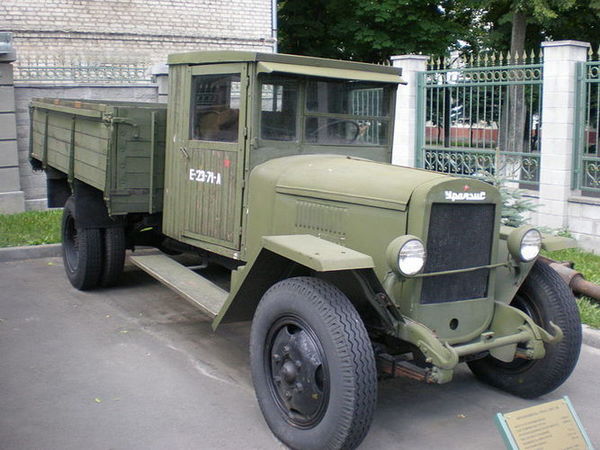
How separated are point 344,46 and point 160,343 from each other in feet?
59.9

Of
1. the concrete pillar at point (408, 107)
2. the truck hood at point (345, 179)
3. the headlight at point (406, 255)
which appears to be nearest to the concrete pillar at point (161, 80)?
the concrete pillar at point (408, 107)

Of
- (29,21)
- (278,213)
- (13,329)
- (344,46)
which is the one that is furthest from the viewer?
(344,46)

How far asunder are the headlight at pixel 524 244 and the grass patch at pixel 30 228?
19.9ft

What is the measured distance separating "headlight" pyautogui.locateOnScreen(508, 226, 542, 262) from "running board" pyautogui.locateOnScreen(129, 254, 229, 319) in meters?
1.90

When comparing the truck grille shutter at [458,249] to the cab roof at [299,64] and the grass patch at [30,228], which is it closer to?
the cab roof at [299,64]

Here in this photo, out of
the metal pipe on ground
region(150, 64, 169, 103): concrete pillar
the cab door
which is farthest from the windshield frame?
region(150, 64, 169, 103): concrete pillar

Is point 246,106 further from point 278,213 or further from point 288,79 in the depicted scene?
point 278,213

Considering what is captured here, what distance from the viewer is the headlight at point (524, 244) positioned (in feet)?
14.0

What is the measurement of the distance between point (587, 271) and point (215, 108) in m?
4.03

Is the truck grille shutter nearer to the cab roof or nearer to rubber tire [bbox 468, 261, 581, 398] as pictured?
rubber tire [bbox 468, 261, 581, 398]

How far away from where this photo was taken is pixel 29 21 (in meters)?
14.9

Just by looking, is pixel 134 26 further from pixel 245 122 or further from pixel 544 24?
pixel 245 122

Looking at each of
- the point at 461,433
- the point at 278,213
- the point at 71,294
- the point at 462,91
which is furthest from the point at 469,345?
the point at 462,91

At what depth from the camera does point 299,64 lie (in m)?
5.02
